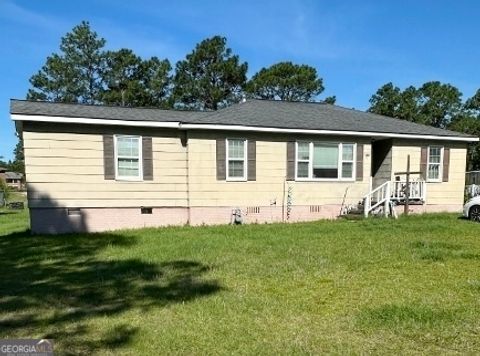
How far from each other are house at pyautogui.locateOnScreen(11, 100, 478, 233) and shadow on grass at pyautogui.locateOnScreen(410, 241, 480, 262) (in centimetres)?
489

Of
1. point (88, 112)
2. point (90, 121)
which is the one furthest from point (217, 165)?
point (88, 112)

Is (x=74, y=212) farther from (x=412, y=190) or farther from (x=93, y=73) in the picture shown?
(x=93, y=73)

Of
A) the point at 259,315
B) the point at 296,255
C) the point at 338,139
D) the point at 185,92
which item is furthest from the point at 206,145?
the point at 185,92

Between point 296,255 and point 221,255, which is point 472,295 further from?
point 221,255

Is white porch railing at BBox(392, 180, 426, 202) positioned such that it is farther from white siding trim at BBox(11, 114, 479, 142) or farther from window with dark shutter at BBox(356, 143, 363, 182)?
white siding trim at BBox(11, 114, 479, 142)

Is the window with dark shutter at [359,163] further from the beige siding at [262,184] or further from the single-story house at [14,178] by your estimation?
the single-story house at [14,178]

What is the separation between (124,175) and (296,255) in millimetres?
6183

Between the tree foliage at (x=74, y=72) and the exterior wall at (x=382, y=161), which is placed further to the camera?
the tree foliage at (x=74, y=72)

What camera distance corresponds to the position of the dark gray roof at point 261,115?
11.3 metres

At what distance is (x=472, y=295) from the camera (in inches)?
200

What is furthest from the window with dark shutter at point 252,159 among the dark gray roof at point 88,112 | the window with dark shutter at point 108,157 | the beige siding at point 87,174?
the window with dark shutter at point 108,157

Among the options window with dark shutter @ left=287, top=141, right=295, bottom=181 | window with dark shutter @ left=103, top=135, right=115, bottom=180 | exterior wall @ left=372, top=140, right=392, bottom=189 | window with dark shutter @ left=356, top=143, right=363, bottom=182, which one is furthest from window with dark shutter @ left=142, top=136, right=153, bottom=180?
exterior wall @ left=372, top=140, right=392, bottom=189

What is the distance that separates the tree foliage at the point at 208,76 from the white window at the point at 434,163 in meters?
24.4

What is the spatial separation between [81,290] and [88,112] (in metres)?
7.01
